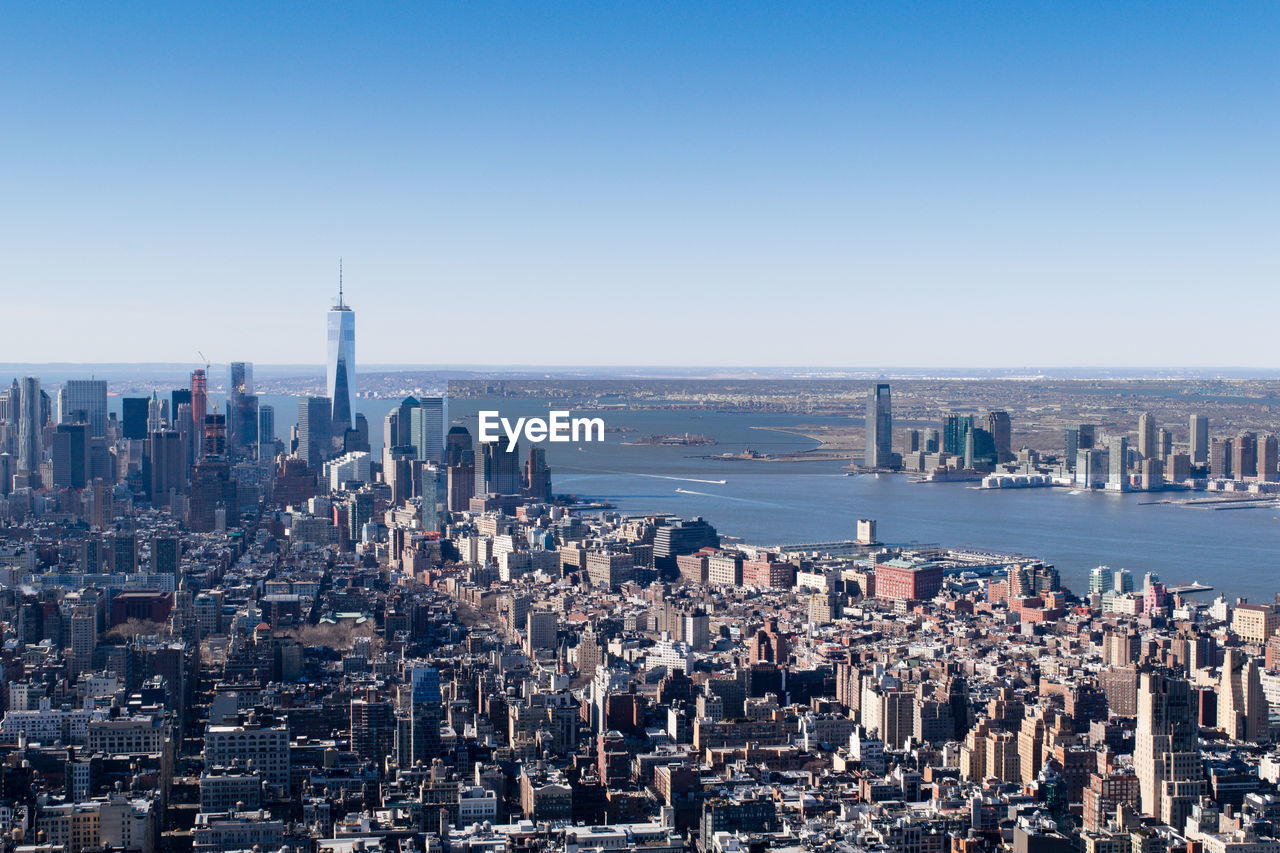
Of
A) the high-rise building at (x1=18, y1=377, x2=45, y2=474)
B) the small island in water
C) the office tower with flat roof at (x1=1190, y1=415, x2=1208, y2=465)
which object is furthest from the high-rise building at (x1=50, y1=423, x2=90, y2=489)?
the office tower with flat roof at (x1=1190, y1=415, x2=1208, y2=465)

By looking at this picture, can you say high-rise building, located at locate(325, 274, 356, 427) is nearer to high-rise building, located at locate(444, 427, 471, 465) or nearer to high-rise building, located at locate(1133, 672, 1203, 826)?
high-rise building, located at locate(444, 427, 471, 465)

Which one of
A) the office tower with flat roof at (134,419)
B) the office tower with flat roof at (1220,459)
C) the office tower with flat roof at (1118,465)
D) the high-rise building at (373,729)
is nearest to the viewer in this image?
the high-rise building at (373,729)

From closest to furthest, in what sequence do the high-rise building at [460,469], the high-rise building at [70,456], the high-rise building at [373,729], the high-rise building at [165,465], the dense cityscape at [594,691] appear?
the dense cityscape at [594,691]
the high-rise building at [373,729]
the high-rise building at [460,469]
the high-rise building at [165,465]
the high-rise building at [70,456]

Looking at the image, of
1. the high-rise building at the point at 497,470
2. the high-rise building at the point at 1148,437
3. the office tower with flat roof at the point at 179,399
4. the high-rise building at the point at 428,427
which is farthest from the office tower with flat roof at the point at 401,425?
the high-rise building at the point at 1148,437

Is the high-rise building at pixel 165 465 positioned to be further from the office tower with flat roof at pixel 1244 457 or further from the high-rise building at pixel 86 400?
the office tower with flat roof at pixel 1244 457

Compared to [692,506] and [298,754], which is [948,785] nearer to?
[298,754]
